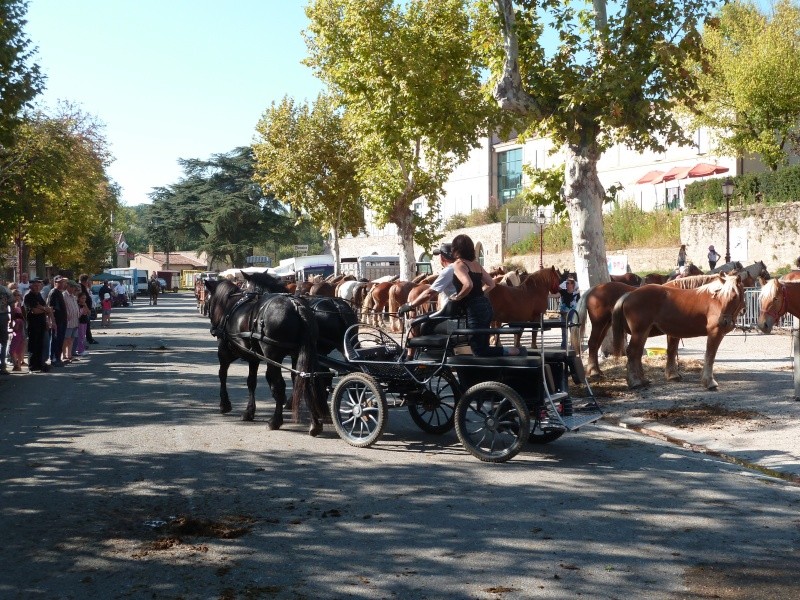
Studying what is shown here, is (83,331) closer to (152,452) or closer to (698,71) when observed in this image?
(152,452)

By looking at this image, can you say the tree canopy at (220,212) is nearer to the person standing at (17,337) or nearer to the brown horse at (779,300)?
the person standing at (17,337)

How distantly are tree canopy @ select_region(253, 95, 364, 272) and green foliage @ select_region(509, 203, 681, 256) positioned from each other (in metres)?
10.8

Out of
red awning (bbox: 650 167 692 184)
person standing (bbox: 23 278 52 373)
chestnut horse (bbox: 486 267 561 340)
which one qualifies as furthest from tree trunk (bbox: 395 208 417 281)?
red awning (bbox: 650 167 692 184)

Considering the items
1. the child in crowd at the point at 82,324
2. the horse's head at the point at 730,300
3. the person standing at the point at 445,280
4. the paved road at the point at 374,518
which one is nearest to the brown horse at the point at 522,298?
the horse's head at the point at 730,300

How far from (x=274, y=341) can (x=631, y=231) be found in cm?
3771

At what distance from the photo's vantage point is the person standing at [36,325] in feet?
61.9

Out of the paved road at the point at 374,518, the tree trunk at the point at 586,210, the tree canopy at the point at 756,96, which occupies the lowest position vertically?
the paved road at the point at 374,518

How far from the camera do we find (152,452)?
9727 millimetres

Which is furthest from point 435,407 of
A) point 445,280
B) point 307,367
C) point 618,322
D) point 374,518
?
point 618,322

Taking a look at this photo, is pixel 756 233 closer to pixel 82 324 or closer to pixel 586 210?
pixel 586 210

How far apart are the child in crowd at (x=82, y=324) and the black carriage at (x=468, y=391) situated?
45.7 ft

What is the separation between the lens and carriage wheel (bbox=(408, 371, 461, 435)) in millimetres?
10105

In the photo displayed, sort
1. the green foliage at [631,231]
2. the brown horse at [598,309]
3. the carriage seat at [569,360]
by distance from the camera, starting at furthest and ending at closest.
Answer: the green foliage at [631,231]
the brown horse at [598,309]
the carriage seat at [569,360]

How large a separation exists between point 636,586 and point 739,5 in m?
51.0
